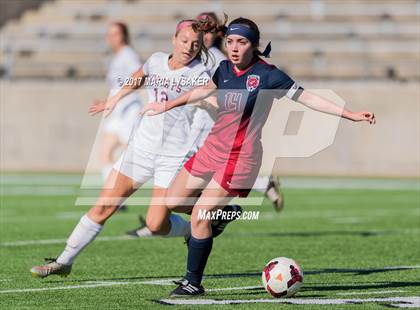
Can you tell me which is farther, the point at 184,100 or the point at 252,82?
the point at 184,100

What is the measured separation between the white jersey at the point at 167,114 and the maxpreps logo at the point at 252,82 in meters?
0.87

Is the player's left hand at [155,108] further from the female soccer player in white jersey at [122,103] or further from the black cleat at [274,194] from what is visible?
the female soccer player in white jersey at [122,103]

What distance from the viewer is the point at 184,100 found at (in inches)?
318

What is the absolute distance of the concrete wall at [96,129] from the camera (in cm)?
2194

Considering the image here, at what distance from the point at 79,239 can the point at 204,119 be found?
2162 mm

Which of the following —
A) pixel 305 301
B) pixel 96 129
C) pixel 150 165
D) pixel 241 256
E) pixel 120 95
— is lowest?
pixel 96 129

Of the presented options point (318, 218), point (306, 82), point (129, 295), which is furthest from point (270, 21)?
point (129, 295)

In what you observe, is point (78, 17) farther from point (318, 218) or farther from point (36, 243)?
point (36, 243)

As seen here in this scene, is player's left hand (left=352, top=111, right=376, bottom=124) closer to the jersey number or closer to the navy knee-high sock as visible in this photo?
the jersey number

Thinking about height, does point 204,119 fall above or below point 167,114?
below

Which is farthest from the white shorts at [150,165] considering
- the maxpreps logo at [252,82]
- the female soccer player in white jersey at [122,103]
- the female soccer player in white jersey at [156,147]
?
the female soccer player in white jersey at [122,103]

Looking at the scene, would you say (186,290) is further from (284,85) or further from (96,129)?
(96,129)

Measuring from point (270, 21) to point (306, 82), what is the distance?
3.56 meters

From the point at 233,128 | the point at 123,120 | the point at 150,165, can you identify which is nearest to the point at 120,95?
the point at 150,165
